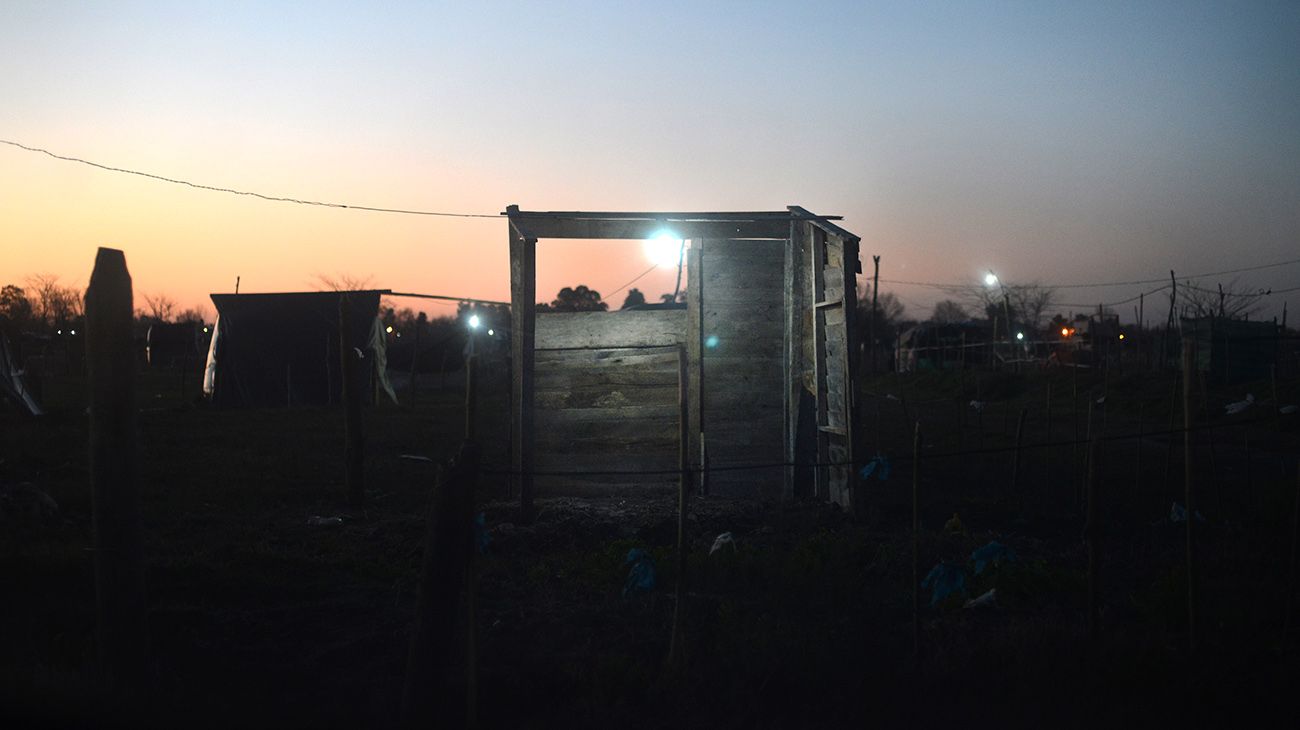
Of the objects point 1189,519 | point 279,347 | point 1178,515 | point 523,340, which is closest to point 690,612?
point 1189,519

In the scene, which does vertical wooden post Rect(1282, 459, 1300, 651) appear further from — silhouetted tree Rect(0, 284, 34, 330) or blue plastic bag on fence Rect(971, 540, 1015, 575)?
silhouetted tree Rect(0, 284, 34, 330)

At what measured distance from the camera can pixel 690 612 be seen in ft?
21.1

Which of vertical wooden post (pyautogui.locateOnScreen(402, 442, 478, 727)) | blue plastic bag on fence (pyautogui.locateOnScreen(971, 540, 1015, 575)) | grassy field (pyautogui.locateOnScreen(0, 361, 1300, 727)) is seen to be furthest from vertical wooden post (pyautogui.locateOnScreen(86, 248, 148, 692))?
blue plastic bag on fence (pyautogui.locateOnScreen(971, 540, 1015, 575))

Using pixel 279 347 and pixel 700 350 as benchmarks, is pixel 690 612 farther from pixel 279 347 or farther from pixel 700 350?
pixel 279 347

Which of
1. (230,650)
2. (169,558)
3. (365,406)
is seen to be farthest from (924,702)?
(365,406)

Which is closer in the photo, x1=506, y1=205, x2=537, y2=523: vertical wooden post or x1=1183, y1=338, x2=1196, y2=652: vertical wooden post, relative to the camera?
x1=1183, y1=338, x2=1196, y2=652: vertical wooden post

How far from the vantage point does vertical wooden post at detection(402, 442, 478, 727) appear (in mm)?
4621

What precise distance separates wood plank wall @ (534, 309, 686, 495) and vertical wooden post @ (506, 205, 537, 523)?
426 millimetres

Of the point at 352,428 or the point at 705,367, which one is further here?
the point at 705,367

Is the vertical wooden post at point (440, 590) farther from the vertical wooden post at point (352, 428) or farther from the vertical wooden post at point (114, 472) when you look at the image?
the vertical wooden post at point (352, 428)

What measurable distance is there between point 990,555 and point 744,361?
186 inches

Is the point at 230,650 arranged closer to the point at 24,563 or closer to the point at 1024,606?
the point at 24,563

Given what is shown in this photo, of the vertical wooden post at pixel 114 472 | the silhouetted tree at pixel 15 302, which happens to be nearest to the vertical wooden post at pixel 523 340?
the vertical wooden post at pixel 114 472

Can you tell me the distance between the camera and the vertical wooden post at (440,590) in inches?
182
